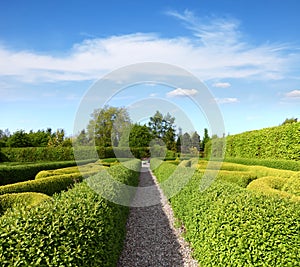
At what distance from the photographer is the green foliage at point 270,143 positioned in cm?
1483

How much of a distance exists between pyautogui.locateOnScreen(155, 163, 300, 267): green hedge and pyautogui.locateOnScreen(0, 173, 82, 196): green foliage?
552 centimetres

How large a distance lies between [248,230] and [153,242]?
2.91 meters

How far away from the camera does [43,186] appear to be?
9.12 metres

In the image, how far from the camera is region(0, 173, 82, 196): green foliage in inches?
326

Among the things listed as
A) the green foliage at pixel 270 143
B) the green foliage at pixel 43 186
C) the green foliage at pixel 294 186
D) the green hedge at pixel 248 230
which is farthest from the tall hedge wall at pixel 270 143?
the green hedge at pixel 248 230

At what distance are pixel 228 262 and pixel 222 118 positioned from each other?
153 inches

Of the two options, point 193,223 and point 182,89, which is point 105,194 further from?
point 182,89

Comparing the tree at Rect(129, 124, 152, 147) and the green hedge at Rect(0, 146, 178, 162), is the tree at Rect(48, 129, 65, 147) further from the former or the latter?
the tree at Rect(129, 124, 152, 147)

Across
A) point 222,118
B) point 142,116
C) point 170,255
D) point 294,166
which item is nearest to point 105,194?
point 170,255

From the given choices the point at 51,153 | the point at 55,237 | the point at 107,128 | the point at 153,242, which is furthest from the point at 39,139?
the point at 55,237

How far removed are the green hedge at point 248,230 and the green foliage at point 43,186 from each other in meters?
5.52

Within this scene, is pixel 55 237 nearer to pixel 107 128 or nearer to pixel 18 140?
pixel 107 128

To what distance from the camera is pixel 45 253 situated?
103 inches

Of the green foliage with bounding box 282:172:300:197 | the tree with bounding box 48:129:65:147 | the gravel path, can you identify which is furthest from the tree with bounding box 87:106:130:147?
the green foliage with bounding box 282:172:300:197
